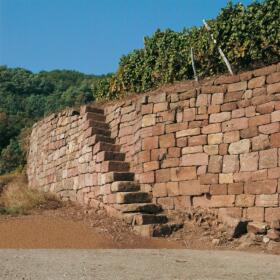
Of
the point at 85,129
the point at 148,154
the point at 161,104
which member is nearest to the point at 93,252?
the point at 148,154

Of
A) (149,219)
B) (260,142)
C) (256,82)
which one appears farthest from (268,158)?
(149,219)

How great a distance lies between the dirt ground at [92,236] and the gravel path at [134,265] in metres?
0.81

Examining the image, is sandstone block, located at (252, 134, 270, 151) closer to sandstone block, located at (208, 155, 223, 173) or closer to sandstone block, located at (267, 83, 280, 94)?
sandstone block, located at (208, 155, 223, 173)

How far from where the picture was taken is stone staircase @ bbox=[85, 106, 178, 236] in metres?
10.5

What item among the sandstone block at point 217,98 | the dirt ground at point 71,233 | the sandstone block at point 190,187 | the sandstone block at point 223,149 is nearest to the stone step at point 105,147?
the dirt ground at point 71,233

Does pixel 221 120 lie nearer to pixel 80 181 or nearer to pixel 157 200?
pixel 157 200

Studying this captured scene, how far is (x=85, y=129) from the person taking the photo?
1359 cm

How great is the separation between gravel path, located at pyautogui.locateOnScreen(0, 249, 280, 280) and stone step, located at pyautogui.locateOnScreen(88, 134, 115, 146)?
4526mm

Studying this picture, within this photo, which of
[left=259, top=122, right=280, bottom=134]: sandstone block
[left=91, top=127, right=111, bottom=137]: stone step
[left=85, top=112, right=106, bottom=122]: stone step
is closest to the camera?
[left=259, top=122, right=280, bottom=134]: sandstone block

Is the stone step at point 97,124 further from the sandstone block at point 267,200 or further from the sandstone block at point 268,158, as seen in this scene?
the sandstone block at point 267,200

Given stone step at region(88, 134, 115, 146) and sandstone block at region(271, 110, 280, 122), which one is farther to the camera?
stone step at region(88, 134, 115, 146)

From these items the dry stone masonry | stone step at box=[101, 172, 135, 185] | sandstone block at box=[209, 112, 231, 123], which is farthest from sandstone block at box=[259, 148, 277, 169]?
stone step at box=[101, 172, 135, 185]

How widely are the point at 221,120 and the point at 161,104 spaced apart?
167 centimetres

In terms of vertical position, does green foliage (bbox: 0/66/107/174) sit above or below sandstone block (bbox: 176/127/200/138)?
above
